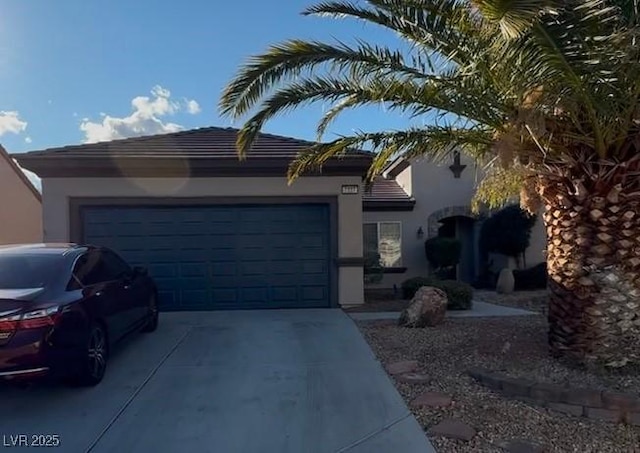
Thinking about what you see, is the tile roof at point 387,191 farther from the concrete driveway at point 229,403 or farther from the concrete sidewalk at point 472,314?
the concrete driveway at point 229,403

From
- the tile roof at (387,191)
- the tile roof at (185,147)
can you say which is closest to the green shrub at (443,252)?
the tile roof at (387,191)

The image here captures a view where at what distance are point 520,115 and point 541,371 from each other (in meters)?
2.97

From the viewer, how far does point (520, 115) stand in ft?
18.8

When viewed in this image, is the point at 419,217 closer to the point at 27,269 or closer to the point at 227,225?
the point at 227,225

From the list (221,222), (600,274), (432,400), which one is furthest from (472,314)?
(221,222)

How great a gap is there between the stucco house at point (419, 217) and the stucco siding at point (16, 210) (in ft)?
39.2

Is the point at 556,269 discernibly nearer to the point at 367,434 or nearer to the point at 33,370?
the point at 367,434

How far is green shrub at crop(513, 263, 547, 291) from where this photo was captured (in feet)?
50.8

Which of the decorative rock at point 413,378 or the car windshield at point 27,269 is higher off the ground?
the car windshield at point 27,269

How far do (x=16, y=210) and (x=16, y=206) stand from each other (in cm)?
17

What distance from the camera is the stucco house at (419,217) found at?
16938 mm

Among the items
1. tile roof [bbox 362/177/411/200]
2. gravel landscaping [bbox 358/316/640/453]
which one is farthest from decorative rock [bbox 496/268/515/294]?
gravel landscaping [bbox 358/316/640/453]

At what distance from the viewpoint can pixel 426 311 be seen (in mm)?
8906

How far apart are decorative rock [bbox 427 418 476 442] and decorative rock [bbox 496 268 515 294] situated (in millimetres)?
10529
